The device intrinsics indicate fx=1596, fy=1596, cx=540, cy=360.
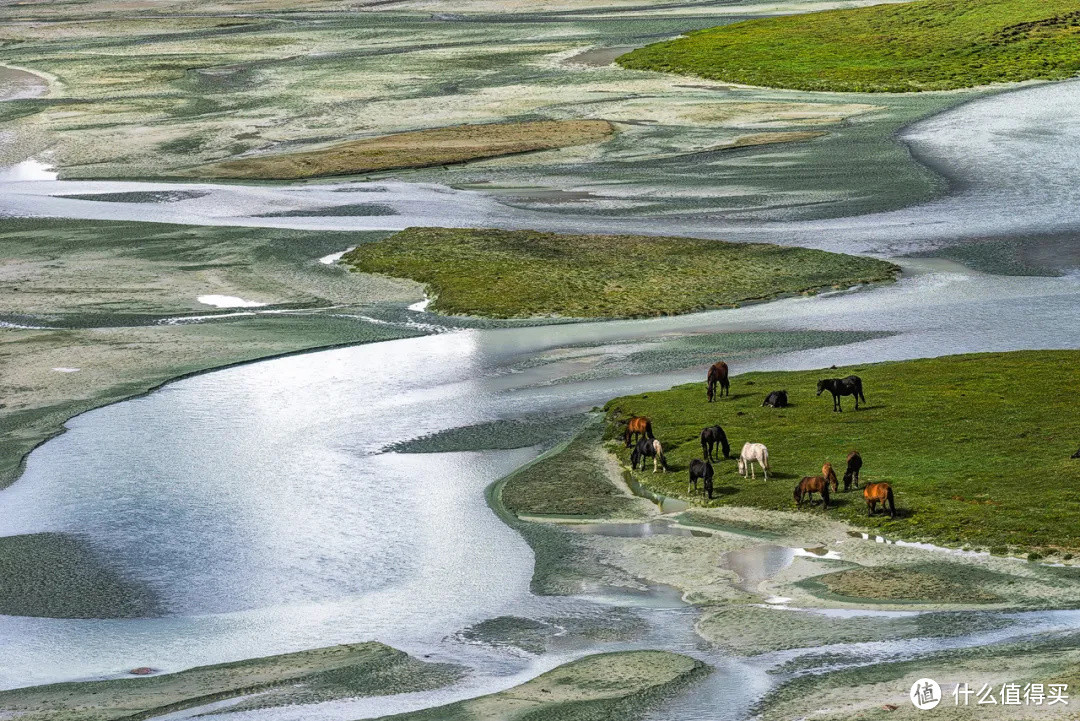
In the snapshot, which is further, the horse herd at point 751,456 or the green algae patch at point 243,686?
the horse herd at point 751,456

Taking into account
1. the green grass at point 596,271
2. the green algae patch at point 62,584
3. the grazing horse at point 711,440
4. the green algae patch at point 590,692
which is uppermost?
the green grass at point 596,271

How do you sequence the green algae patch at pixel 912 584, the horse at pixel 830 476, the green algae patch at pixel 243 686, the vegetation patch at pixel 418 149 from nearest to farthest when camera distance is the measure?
the green algae patch at pixel 243 686
the green algae patch at pixel 912 584
the horse at pixel 830 476
the vegetation patch at pixel 418 149

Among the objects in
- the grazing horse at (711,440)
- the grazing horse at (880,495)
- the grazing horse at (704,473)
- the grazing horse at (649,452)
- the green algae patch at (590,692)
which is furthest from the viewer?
the grazing horse at (649,452)

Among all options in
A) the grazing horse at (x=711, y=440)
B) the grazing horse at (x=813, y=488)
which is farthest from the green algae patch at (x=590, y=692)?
the grazing horse at (x=711, y=440)

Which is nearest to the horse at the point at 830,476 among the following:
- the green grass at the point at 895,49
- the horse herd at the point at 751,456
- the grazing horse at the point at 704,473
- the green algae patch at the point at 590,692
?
the horse herd at the point at 751,456

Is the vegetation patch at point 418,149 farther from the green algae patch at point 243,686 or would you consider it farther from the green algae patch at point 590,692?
the green algae patch at point 590,692

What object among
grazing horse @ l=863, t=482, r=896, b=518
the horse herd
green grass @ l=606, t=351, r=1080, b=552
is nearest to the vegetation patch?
green grass @ l=606, t=351, r=1080, b=552

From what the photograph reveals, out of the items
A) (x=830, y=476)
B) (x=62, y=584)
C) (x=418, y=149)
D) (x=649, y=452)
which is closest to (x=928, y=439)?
(x=830, y=476)

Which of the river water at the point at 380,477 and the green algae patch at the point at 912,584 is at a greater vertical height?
the river water at the point at 380,477
